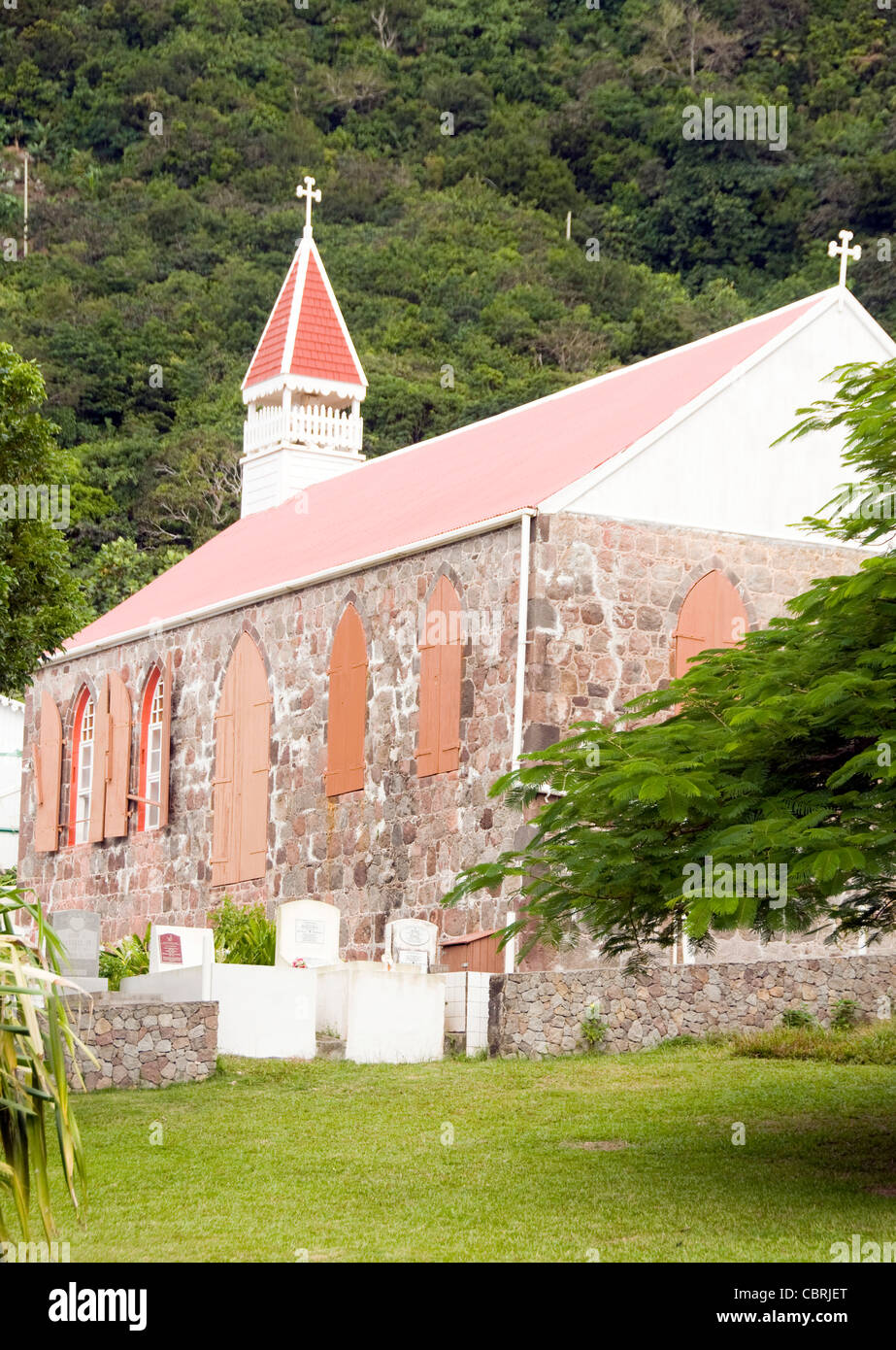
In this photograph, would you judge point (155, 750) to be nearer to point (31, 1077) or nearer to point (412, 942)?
point (412, 942)

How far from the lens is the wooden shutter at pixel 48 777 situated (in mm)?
37312

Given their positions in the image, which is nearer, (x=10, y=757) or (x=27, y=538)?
(x=27, y=538)

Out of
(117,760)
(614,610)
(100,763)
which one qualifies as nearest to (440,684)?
(614,610)

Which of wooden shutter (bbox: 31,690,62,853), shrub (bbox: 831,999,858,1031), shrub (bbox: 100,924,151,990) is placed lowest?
shrub (bbox: 831,999,858,1031)

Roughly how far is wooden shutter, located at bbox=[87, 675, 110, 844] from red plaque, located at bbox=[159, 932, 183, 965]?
9.68m

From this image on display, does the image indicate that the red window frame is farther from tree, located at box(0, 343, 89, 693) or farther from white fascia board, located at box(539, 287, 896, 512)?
white fascia board, located at box(539, 287, 896, 512)

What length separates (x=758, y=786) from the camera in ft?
57.2

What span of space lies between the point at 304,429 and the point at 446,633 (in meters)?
13.8

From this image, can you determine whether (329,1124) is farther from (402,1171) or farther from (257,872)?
(257,872)

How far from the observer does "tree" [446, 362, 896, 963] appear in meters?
16.2

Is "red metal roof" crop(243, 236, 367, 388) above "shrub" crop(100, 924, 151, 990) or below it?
above

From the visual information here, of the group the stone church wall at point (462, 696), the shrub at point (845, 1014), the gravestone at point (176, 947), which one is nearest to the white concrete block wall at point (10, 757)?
the stone church wall at point (462, 696)

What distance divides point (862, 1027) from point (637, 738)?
6.45 meters

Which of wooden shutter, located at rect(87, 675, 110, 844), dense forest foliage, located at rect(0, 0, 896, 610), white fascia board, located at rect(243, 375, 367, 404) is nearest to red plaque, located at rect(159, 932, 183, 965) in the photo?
wooden shutter, located at rect(87, 675, 110, 844)
